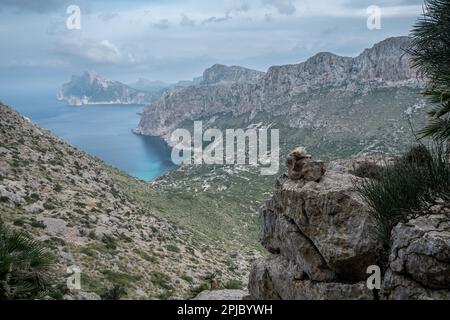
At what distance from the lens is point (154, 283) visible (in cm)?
2331

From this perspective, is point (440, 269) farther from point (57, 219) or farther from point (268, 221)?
point (57, 219)

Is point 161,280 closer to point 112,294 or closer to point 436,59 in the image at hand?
point 112,294

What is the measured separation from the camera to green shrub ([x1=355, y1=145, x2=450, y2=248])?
846 centimetres

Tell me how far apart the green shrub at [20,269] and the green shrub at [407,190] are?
25.2 ft

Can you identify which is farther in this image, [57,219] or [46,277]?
[57,219]

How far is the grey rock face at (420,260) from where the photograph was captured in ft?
23.8

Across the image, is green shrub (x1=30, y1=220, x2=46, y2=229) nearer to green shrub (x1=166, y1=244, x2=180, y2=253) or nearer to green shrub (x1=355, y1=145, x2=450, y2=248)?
green shrub (x1=166, y1=244, x2=180, y2=253)

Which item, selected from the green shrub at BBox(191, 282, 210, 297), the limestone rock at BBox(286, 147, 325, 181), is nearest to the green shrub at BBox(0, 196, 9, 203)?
the green shrub at BBox(191, 282, 210, 297)

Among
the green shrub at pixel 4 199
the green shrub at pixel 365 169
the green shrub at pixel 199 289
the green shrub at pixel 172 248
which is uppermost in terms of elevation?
the green shrub at pixel 365 169

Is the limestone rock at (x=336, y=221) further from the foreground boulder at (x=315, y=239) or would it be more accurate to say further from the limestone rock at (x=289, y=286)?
the limestone rock at (x=289, y=286)

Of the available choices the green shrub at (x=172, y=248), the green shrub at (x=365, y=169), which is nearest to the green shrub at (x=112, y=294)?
the green shrub at (x=365, y=169)

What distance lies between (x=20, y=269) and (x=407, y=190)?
8339 mm
